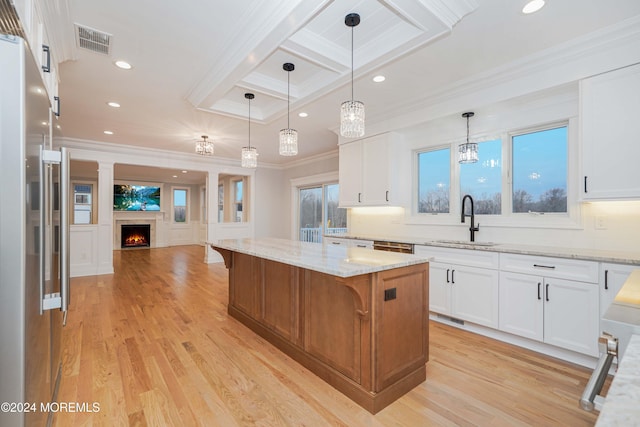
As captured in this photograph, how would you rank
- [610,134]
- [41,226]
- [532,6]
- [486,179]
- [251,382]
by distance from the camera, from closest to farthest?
[41,226] → [532,6] → [251,382] → [610,134] → [486,179]

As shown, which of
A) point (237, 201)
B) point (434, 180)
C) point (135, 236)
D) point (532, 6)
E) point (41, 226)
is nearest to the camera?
point (41, 226)

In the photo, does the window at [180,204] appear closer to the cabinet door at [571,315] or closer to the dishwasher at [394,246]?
the dishwasher at [394,246]

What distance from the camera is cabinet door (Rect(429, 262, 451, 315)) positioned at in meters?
3.20

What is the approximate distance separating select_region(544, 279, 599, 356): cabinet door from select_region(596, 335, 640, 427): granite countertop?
2115 mm

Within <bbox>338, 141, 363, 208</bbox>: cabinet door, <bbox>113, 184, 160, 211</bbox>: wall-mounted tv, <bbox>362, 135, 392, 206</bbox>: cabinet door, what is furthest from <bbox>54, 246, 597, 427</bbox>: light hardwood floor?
<bbox>113, 184, 160, 211</bbox>: wall-mounted tv

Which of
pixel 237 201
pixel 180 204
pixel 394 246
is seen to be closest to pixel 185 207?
pixel 180 204

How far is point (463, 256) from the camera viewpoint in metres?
3.08

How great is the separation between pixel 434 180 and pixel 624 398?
3.73 m

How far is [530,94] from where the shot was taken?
9.30 ft

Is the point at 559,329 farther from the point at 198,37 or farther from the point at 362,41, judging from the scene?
the point at 198,37

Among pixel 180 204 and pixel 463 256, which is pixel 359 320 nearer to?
pixel 463 256

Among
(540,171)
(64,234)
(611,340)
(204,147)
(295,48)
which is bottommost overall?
(611,340)

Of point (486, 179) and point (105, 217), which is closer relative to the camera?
point (486, 179)

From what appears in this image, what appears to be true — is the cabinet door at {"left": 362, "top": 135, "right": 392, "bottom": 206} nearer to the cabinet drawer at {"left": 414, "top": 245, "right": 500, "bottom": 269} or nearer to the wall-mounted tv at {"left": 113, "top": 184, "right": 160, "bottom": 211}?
the cabinet drawer at {"left": 414, "top": 245, "right": 500, "bottom": 269}
